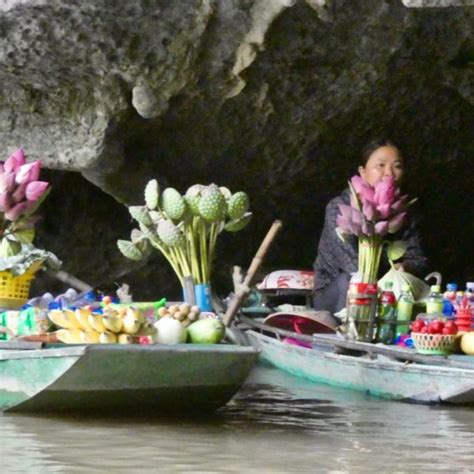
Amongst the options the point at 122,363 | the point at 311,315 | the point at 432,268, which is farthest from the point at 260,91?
the point at 122,363

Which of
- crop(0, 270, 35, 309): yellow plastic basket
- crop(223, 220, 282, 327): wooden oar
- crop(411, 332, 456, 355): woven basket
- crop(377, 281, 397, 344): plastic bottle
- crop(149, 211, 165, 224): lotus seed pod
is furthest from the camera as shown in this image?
crop(149, 211, 165, 224): lotus seed pod

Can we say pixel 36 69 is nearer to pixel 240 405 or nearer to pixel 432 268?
pixel 240 405

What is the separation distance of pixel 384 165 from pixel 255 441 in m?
3.32

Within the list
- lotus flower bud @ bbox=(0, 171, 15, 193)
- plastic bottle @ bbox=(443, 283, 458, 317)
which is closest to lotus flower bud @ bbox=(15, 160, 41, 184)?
lotus flower bud @ bbox=(0, 171, 15, 193)

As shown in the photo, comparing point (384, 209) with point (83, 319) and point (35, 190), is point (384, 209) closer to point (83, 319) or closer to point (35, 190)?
point (35, 190)

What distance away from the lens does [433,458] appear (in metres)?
3.77

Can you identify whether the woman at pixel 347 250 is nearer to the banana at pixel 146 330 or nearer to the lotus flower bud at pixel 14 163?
the lotus flower bud at pixel 14 163

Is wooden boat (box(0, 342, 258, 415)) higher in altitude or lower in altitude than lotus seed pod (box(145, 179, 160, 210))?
lower

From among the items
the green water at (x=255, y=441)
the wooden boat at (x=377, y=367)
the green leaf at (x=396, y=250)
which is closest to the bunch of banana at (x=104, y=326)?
the green water at (x=255, y=441)

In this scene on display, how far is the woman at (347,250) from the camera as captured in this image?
22.7 feet

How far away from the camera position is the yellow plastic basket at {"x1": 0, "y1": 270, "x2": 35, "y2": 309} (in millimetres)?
4867

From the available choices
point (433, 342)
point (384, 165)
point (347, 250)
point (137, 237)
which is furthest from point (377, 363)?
point (384, 165)

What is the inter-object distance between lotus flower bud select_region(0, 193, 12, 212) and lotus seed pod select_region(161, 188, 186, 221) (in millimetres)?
920

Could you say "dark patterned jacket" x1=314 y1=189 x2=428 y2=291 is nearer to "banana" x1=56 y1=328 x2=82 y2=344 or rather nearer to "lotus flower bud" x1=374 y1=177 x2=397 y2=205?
"lotus flower bud" x1=374 y1=177 x2=397 y2=205
